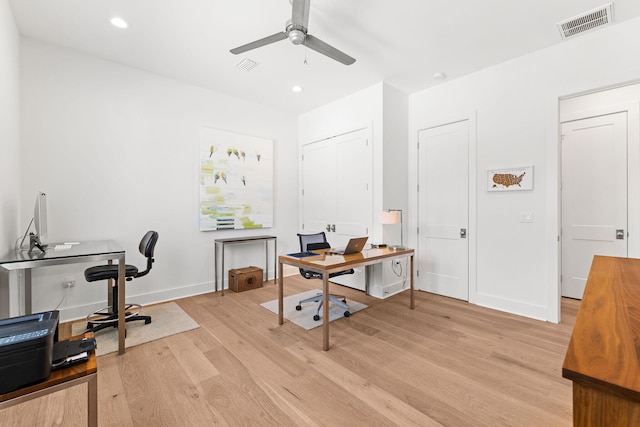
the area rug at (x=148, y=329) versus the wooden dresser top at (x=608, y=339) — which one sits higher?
the wooden dresser top at (x=608, y=339)

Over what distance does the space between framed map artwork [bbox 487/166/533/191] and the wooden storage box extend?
3.42 metres

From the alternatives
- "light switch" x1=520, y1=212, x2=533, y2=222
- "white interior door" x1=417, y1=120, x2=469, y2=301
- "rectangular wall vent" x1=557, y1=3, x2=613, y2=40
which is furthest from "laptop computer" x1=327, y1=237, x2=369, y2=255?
"rectangular wall vent" x1=557, y1=3, x2=613, y2=40

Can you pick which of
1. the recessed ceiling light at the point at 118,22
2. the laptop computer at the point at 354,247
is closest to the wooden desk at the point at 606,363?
the laptop computer at the point at 354,247

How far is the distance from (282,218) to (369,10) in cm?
340

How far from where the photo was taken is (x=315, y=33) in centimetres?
288

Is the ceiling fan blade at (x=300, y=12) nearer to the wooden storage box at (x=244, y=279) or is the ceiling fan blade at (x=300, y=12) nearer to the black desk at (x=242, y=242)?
the black desk at (x=242, y=242)

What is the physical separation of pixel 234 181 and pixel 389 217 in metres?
2.44

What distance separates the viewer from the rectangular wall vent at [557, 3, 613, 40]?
2492 mm

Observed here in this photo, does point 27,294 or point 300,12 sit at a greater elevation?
point 300,12

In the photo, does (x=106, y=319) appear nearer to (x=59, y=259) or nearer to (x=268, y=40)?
(x=59, y=259)

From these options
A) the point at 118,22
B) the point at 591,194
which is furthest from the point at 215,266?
the point at 591,194

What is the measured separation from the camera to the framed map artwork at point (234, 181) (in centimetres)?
419

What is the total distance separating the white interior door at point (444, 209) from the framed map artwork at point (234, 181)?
2.50 metres

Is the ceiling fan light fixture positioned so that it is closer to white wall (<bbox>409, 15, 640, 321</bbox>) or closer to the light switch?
white wall (<bbox>409, 15, 640, 321</bbox>)
